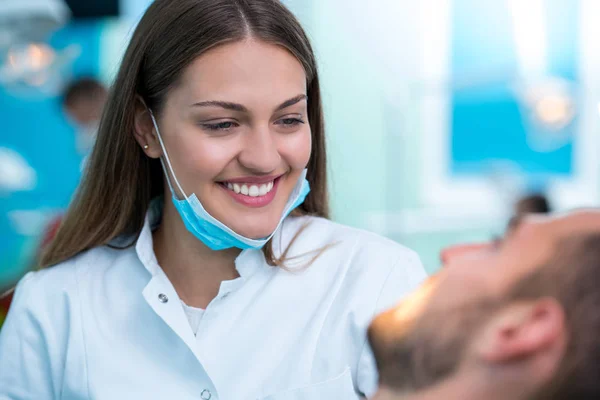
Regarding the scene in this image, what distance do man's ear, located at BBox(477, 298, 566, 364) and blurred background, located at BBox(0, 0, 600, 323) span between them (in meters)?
3.93

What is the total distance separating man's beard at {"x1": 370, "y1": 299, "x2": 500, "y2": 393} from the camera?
2.14ft

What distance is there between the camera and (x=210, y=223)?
1.43 metres

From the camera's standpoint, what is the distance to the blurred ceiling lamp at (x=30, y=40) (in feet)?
11.1

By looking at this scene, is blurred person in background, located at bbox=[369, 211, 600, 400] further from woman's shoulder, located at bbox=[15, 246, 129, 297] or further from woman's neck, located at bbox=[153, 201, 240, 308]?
woman's shoulder, located at bbox=[15, 246, 129, 297]

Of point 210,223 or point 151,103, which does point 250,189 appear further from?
point 151,103

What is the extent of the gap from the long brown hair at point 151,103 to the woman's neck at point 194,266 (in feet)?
0.33

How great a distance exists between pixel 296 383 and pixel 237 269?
28cm

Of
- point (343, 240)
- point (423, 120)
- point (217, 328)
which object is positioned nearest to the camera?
point (217, 328)

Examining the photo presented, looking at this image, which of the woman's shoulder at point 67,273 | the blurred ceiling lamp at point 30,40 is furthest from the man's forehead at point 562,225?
the blurred ceiling lamp at point 30,40

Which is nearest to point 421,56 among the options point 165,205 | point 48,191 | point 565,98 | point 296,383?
point 565,98

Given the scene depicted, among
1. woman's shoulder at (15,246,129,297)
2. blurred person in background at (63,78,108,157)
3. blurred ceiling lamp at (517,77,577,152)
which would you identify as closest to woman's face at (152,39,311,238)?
woman's shoulder at (15,246,129,297)

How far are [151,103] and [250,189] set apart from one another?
30cm

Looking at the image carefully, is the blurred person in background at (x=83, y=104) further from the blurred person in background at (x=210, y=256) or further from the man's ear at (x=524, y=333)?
the man's ear at (x=524, y=333)

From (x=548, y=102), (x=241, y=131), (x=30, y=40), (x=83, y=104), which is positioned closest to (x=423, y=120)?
(x=548, y=102)
